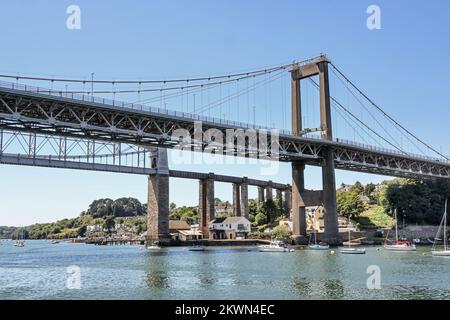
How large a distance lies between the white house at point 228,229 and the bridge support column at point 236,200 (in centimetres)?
713

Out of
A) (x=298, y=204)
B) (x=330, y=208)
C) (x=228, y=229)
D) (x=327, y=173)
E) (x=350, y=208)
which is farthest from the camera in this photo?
(x=350, y=208)

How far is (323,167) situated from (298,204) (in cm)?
679

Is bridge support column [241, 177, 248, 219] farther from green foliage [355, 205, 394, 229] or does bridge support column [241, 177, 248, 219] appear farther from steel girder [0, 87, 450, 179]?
steel girder [0, 87, 450, 179]

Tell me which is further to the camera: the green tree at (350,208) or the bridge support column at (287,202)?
the bridge support column at (287,202)

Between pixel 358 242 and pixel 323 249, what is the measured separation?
1740 cm

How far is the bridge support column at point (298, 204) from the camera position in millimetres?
80588

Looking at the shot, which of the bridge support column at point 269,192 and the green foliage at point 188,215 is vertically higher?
the bridge support column at point 269,192

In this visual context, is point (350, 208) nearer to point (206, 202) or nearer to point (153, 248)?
point (206, 202)

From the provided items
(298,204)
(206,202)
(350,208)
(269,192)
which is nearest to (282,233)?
(298,204)

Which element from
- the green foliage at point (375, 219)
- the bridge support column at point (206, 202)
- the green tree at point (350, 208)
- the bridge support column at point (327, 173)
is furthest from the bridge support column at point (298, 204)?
the bridge support column at point (206, 202)

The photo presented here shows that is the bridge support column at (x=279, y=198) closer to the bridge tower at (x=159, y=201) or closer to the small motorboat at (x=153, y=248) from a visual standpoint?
the bridge tower at (x=159, y=201)

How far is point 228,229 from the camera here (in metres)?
104

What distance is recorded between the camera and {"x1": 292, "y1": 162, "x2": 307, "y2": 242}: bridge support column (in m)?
80.6

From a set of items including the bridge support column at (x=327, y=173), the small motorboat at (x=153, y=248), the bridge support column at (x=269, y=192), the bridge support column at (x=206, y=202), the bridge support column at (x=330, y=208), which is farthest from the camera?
the bridge support column at (x=269, y=192)
